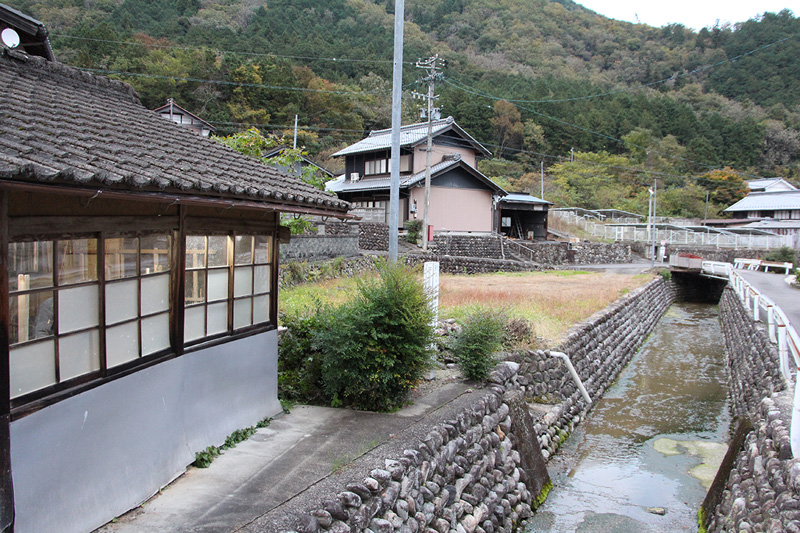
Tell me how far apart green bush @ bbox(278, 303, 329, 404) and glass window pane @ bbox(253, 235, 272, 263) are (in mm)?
1553

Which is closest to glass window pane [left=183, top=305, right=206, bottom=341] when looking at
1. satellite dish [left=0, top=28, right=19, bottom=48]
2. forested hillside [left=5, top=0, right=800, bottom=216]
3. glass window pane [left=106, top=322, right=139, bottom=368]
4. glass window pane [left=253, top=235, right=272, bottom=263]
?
glass window pane [left=106, top=322, right=139, bottom=368]

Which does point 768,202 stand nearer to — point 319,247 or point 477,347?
point 319,247

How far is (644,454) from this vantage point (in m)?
11.4

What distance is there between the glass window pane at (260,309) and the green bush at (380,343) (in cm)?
84

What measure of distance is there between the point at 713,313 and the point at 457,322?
1019 inches

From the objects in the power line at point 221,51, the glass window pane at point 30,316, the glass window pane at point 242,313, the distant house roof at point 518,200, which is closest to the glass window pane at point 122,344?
the glass window pane at point 30,316

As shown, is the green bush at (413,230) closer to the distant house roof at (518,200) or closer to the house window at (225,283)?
the distant house roof at (518,200)

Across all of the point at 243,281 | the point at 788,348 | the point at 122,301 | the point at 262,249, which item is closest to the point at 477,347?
the point at 262,249

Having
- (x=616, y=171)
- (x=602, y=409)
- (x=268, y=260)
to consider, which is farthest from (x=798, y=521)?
(x=616, y=171)

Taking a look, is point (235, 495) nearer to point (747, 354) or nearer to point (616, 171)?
point (747, 354)

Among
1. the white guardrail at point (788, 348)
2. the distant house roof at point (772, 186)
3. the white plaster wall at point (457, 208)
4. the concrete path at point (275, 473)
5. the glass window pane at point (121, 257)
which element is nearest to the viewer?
the concrete path at point (275, 473)

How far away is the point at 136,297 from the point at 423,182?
96.3ft

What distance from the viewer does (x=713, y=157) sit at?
2864 inches

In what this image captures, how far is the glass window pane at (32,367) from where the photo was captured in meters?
A: 3.88
